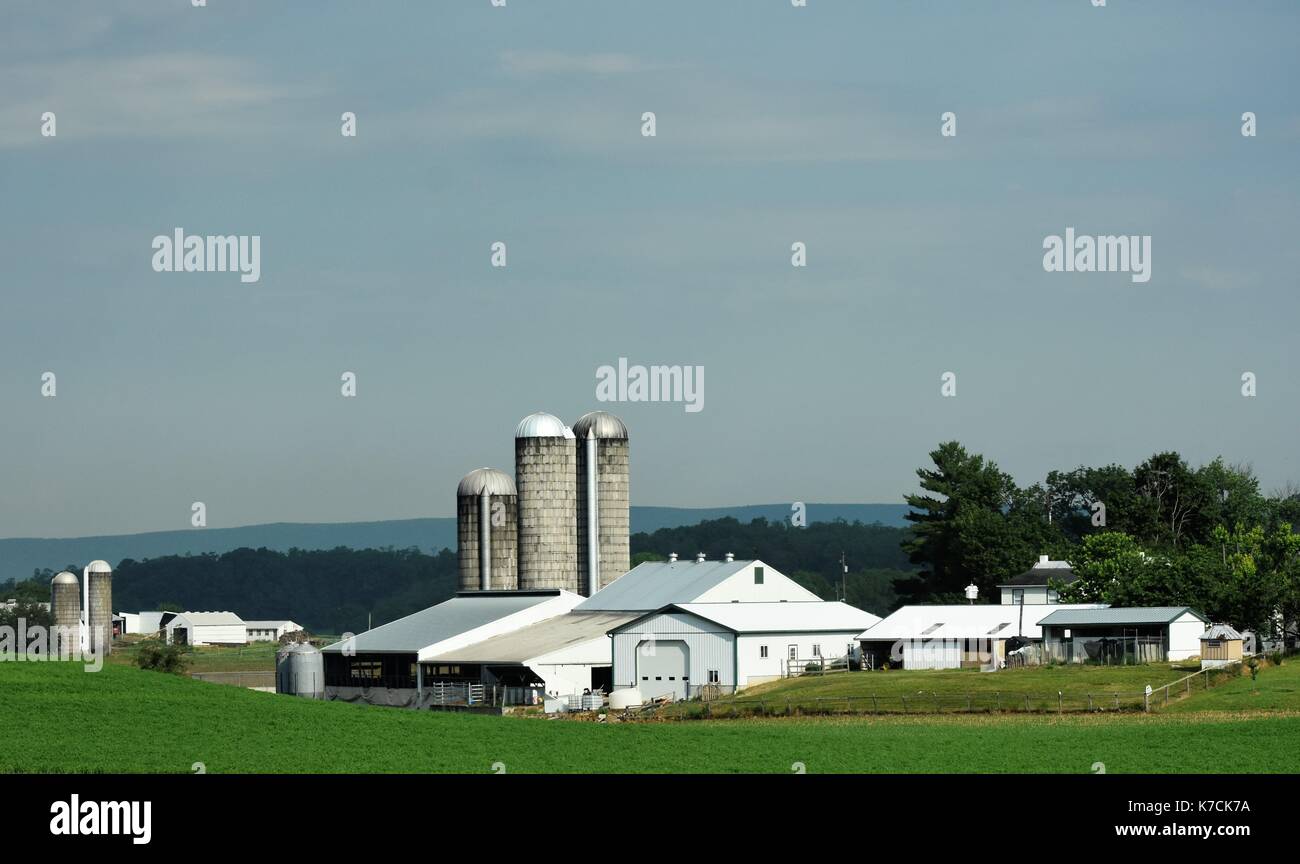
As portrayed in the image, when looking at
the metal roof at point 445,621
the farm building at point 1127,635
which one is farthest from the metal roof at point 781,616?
the metal roof at point 445,621

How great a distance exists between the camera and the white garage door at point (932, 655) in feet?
245

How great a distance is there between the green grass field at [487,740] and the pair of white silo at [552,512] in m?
35.7

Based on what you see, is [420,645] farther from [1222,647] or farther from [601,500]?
[1222,647]

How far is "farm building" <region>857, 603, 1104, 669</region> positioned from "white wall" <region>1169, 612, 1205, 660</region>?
5.12 m

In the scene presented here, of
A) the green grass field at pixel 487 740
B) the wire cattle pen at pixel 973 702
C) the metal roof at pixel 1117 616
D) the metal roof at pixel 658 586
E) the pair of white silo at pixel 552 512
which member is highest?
the pair of white silo at pixel 552 512

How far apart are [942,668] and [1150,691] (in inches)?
711

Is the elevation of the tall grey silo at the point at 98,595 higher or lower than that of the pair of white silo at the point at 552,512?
lower

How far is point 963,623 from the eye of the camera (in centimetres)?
7794

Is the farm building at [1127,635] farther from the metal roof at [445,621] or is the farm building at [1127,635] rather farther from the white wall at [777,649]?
the metal roof at [445,621]

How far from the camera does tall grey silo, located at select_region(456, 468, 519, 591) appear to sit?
89.8 meters

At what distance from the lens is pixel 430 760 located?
37750 millimetres
